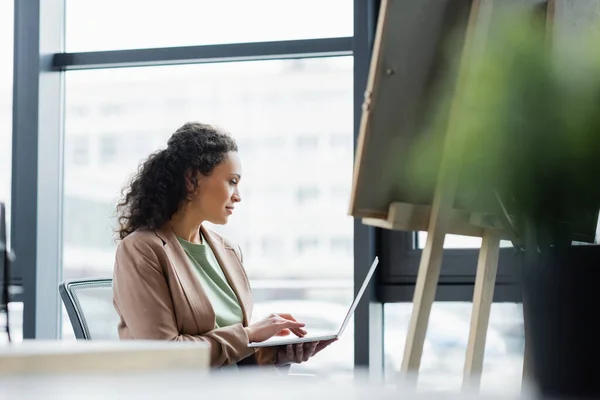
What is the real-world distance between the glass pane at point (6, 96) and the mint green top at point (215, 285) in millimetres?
1164

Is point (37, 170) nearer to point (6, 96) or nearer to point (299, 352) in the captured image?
point (6, 96)

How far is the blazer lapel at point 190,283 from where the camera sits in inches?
100

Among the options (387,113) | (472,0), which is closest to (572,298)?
(387,113)

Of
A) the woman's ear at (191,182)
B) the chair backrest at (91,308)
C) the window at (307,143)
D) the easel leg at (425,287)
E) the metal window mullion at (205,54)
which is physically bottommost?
the chair backrest at (91,308)

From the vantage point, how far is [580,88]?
1285mm

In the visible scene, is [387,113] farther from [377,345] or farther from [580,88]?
[377,345]

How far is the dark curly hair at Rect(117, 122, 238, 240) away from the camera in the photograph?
2.69 metres

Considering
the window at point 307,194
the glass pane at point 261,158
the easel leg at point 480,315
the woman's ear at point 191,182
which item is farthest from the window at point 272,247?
the easel leg at point 480,315

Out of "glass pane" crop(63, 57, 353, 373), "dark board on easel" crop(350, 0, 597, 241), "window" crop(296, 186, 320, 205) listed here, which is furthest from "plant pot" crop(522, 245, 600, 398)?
"window" crop(296, 186, 320, 205)

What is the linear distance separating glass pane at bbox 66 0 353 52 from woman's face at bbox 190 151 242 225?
2.41 feet

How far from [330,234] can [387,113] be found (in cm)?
163

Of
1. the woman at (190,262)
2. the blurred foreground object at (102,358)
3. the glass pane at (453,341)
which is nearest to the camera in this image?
the blurred foreground object at (102,358)

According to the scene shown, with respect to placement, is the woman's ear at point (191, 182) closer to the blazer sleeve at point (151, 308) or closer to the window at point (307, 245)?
the blazer sleeve at point (151, 308)

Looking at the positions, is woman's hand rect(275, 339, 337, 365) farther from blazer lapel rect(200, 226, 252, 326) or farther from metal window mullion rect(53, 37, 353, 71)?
metal window mullion rect(53, 37, 353, 71)
